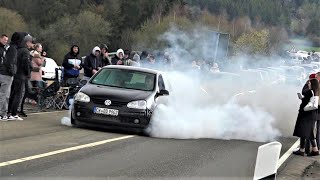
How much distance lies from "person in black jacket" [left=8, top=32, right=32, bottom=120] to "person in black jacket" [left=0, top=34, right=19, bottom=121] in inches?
7.3

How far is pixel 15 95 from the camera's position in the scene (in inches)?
543

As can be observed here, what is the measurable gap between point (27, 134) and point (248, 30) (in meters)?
18.9

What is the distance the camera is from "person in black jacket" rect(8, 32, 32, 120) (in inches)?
545

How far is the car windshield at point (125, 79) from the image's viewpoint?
13.9 meters

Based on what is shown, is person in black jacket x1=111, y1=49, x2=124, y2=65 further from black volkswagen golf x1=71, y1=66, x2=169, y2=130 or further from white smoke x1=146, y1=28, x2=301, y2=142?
black volkswagen golf x1=71, y1=66, x2=169, y2=130

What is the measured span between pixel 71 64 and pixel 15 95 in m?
4.43

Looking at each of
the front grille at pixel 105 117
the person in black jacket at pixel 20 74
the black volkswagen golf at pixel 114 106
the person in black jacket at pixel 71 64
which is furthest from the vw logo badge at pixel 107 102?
the person in black jacket at pixel 71 64

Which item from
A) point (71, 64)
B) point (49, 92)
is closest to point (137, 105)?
point (49, 92)

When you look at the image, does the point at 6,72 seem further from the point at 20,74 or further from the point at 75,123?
the point at 75,123

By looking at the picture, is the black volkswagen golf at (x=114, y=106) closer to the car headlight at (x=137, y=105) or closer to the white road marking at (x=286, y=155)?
the car headlight at (x=137, y=105)

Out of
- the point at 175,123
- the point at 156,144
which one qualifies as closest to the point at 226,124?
the point at 175,123

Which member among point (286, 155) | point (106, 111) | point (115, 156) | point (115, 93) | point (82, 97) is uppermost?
point (115, 93)

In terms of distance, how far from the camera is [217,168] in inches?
389

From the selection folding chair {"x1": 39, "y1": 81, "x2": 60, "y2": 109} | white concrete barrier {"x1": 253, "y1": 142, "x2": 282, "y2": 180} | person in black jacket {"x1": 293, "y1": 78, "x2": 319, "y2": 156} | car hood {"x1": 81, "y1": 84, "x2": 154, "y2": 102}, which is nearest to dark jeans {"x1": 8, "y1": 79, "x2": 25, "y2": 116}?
car hood {"x1": 81, "y1": 84, "x2": 154, "y2": 102}
